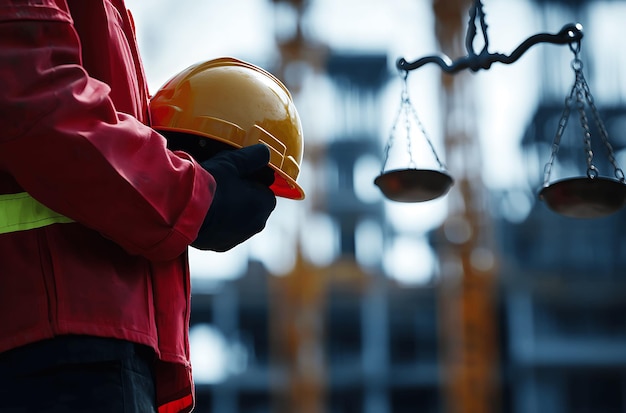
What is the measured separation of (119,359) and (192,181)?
0.32 m

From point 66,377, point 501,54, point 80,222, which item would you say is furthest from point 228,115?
point 501,54

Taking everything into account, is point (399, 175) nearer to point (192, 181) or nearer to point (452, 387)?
point (192, 181)

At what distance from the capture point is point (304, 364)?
115 feet

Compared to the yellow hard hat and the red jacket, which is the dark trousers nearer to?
the red jacket

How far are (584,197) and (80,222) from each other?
7.26 ft

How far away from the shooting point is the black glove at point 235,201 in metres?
1.90

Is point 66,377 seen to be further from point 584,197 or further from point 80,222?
point 584,197

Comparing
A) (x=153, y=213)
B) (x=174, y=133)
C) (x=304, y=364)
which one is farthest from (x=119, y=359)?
(x=304, y=364)

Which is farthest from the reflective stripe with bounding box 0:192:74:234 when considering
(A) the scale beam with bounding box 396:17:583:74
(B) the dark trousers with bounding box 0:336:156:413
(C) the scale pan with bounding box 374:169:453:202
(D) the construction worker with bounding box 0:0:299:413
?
(C) the scale pan with bounding box 374:169:453:202

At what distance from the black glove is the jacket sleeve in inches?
3.3

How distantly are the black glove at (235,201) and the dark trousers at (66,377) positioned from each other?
10.4 inches

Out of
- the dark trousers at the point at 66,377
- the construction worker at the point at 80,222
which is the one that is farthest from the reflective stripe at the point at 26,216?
the dark trousers at the point at 66,377

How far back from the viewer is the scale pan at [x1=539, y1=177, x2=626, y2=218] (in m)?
3.53

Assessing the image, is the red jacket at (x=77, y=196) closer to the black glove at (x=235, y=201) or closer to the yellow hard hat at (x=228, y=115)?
the black glove at (x=235, y=201)
